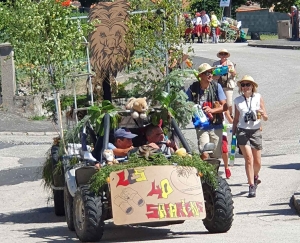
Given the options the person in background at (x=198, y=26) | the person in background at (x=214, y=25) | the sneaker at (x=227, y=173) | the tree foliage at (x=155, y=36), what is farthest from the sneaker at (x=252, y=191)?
the person in background at (x=198, y=26)

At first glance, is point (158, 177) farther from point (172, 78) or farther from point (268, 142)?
point (268, 142)

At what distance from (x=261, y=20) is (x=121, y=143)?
51.6 metres

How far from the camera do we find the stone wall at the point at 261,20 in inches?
2406

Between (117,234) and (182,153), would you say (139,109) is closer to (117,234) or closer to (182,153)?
(182,153)

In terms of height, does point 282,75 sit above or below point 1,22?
below

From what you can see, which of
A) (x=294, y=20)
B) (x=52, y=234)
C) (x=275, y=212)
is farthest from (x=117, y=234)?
(x=294, y=20)

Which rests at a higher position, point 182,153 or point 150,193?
point 182,153

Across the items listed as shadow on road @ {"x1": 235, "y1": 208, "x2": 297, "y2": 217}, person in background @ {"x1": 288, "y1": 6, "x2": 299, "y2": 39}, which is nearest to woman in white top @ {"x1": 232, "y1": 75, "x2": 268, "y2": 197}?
shadow on road @ {"x1": 235, "y1": 208, "x2": 297, "y2": 217}

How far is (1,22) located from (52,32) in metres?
1.56

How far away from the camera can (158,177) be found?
10.0m

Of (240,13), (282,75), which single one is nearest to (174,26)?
(282,75)

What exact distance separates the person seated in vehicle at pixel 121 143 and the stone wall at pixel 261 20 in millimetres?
50853

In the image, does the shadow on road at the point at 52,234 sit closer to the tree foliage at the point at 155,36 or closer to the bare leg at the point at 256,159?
the tree foliage at the point at 155,36

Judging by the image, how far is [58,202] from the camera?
12742 mm
